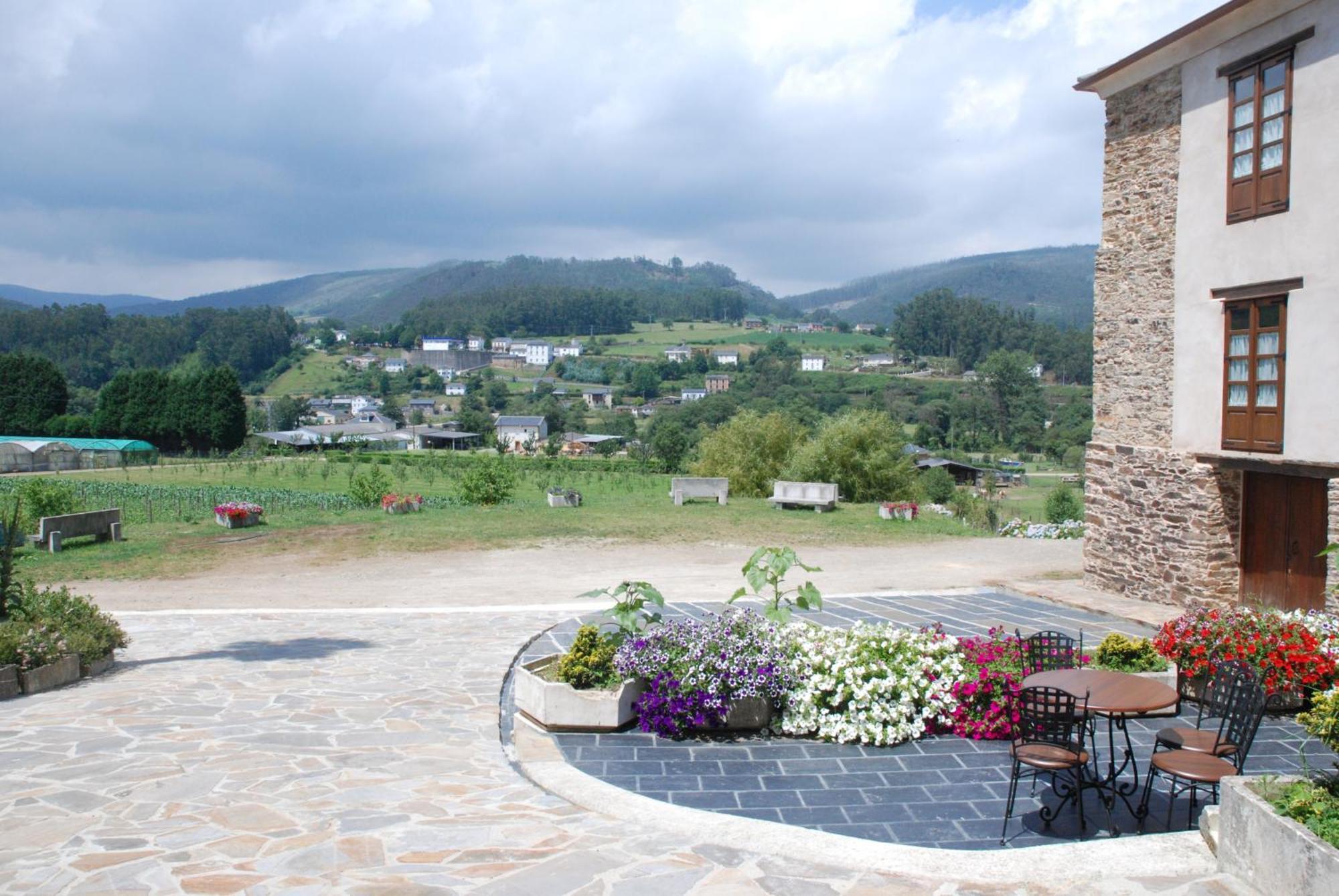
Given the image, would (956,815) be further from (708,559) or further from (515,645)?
(708,559)

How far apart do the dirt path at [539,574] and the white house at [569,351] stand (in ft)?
436

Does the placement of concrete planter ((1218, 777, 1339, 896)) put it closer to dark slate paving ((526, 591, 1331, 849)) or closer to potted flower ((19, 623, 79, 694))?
dark slate paving ((526, 591, 1331, 849))

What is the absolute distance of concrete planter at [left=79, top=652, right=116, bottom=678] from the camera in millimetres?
8789

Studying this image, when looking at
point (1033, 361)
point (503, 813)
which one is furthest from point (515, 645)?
point (1033, 361)

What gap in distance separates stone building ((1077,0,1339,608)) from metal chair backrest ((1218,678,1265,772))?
557 centimetres

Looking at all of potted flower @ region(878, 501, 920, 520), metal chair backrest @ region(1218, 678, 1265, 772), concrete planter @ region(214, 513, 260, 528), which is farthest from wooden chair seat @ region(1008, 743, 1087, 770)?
concrete planter @ region(214, 513, 260, 528)

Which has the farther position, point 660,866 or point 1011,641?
point 1011,641

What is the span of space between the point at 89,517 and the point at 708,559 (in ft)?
39.5

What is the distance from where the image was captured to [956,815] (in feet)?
18.2

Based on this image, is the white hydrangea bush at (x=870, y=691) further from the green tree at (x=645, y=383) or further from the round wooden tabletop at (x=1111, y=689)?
the green tree at (x=645, y=383)

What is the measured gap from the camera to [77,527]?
59.8ft

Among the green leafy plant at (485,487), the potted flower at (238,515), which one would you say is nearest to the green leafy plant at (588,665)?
the potted flower at (238,515)

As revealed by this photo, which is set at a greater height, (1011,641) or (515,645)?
(1011,641)

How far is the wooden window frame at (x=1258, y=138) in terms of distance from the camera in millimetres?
10492
